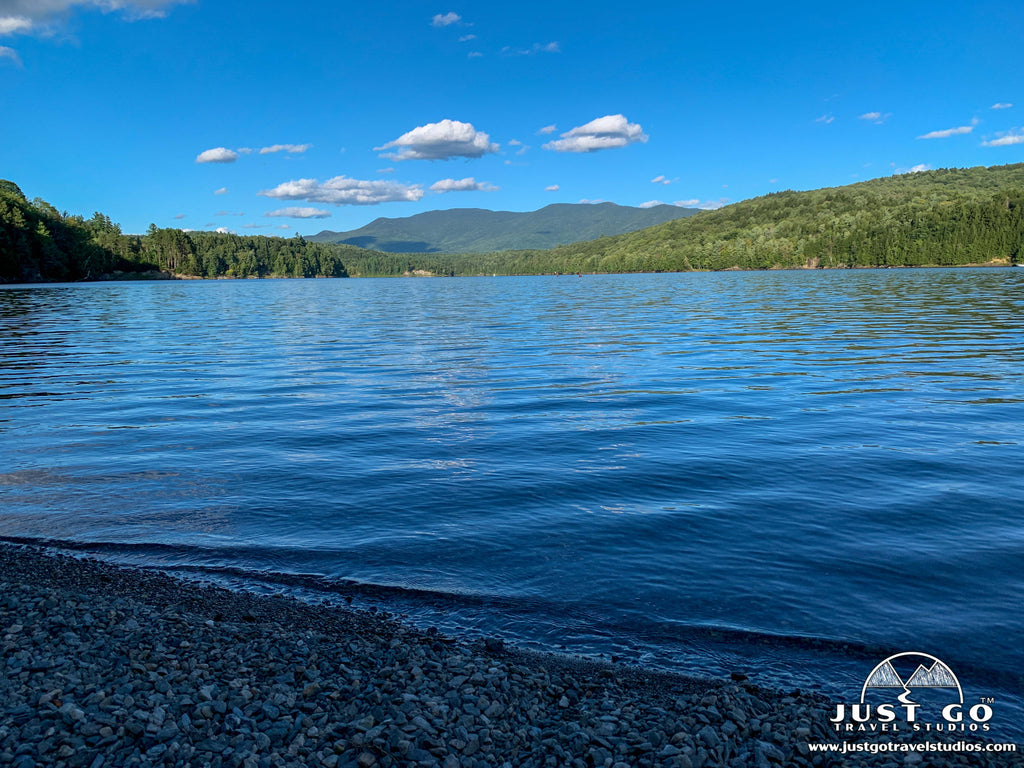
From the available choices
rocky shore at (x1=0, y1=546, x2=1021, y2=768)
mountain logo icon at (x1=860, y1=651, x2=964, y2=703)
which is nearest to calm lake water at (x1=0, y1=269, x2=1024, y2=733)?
mountain logo icon at (x1=860, y1=651, x2=964, y2=703)

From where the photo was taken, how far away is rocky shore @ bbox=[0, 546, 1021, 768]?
4660mm

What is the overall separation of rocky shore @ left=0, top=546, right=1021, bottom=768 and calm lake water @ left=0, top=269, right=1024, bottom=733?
2.44 feet

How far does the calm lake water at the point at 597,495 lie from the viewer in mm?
7133

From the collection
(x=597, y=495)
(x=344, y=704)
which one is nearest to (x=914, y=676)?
(x=344, y=704)

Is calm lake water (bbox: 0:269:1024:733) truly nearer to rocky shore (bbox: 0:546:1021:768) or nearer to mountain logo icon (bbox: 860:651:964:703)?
mountain logo icon (bbox: 860:651:964:703)

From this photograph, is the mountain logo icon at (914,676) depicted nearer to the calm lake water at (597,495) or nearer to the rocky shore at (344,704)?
the calm lake water at (597,495)

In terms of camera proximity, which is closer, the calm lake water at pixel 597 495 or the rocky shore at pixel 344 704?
the rocky shore at pixel 344 704

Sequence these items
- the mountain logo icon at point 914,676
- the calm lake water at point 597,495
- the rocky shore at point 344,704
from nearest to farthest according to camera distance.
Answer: the rocky shore at point 344,704 → the mountain logo icon at point 914,676 → the calm lake water at point 597,495

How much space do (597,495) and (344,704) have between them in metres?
6.59

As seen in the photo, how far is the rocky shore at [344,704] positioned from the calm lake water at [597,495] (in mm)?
744

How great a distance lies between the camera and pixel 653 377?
23031 mm

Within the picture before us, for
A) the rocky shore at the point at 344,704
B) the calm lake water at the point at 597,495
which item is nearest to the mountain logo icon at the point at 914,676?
→ the calm lake water at the point at 597,495

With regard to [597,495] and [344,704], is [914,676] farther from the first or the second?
[597,495]

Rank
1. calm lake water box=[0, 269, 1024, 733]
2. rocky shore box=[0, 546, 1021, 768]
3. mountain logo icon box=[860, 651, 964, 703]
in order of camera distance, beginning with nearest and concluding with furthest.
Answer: rocky shore box=[0, 546, 1021, 768]
mountain logo icon box=[860, 651, 964, 703]
calm lake water box=[0, 269, 1024, 733]
